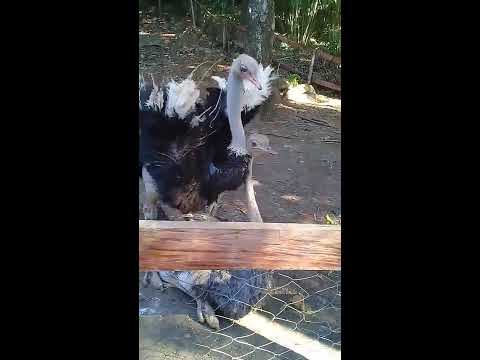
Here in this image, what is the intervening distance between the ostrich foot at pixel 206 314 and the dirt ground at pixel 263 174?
0.05ft

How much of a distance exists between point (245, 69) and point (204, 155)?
237 millimetres

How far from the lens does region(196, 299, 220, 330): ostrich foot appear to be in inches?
50.8

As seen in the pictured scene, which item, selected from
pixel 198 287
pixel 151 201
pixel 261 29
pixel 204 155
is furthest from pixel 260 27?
pixel 198 287

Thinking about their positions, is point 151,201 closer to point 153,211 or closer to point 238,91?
point 153,211

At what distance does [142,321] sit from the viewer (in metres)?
1.21
